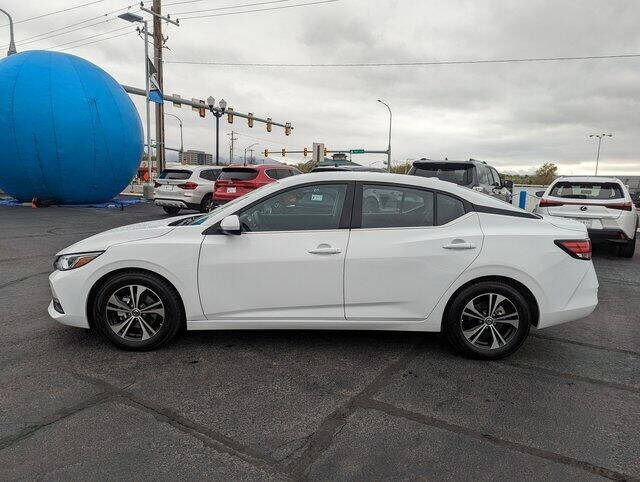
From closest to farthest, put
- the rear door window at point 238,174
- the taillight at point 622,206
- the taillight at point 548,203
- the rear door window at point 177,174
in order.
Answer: the taillight at point 622,206
the taillight at point 548,203
the rear door window at point 238,174
the rear door window at point 177,174

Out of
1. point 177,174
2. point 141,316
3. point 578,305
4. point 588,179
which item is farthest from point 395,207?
point 177,174

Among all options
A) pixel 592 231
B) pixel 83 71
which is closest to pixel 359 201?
pixel 592 231

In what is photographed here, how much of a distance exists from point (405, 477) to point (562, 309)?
218cm

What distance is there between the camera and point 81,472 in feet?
7.79

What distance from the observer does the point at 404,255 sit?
3.70 meters

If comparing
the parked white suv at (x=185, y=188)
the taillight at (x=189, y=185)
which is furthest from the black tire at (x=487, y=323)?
the taillight at (x=189, y=185)

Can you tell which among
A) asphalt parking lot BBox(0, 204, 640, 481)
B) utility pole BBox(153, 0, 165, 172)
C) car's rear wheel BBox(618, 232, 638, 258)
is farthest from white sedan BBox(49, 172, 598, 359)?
utility pole BBox(153, 0, 165, 172)

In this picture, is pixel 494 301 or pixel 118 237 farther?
pixel 118 237

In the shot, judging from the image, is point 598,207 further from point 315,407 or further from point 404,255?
point 315,407

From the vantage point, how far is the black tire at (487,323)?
3.74 meters

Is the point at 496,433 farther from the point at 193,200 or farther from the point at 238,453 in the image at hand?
the point at 193,200

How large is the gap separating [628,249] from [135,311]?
29.7 ft

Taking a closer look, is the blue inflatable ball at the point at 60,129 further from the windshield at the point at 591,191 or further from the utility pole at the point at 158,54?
the windshield at the point at 591,191

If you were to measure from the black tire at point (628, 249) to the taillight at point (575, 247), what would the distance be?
19.9ft
